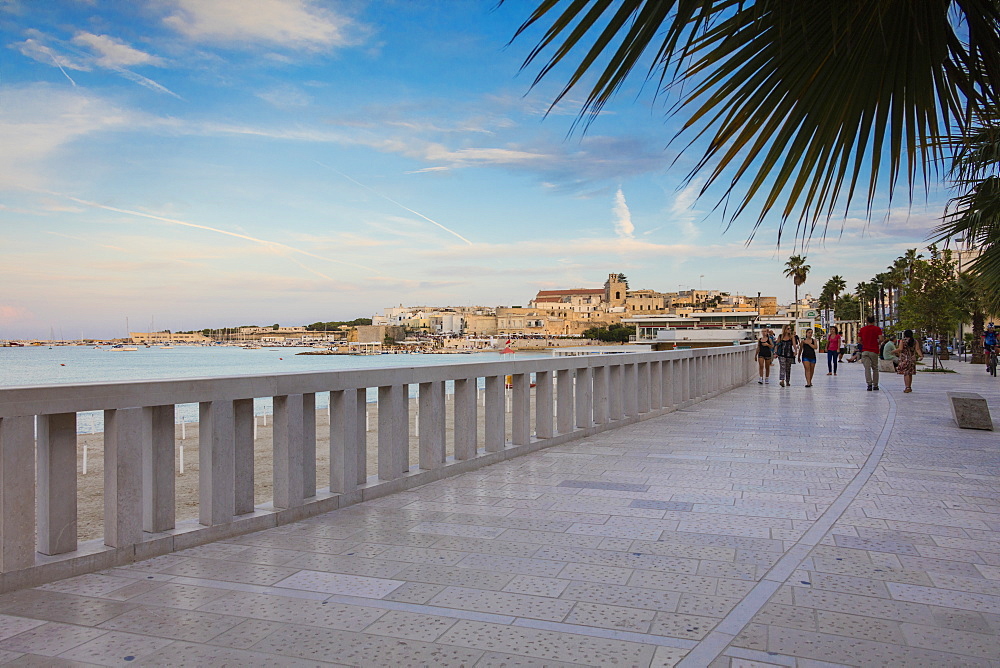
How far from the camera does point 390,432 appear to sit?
6.15 metres

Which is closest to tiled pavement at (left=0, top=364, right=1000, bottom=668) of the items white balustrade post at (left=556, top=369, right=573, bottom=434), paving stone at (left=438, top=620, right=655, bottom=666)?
paving stone at (left=438, top=620, right=655, bottom=666)

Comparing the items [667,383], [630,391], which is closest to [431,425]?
[630,391]

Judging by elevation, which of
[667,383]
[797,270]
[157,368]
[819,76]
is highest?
[797,270]

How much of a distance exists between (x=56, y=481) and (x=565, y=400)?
6437 millimetres

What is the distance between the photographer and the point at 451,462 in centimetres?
701

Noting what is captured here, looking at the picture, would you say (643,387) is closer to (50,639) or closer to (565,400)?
(565,400)

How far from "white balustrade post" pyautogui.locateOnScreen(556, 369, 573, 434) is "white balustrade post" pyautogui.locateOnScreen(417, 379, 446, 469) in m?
2.91

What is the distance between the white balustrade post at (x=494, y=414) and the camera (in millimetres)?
7531

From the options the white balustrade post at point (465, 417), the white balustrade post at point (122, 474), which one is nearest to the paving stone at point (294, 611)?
the white balustrade post at point (122, 474)

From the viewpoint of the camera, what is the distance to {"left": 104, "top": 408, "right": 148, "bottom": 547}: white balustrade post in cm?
405

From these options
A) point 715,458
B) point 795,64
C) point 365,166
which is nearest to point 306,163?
point 365,166

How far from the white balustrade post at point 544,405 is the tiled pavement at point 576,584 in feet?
5.86

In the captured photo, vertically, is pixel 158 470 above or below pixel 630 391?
above

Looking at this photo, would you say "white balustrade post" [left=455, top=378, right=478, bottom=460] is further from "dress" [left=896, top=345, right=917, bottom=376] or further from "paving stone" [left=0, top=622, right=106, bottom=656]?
"dress" [left=896, top=345, right=917, bottom=376]
